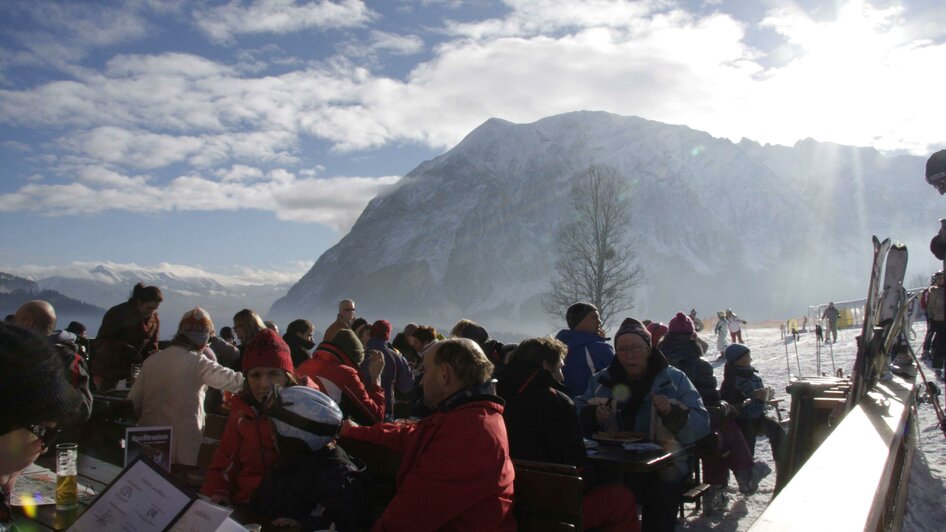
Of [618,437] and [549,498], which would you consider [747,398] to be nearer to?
[618,437]

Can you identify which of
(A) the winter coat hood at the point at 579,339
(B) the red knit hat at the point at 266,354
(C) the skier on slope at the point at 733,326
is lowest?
(C) the skier on slope at the point at 733,326

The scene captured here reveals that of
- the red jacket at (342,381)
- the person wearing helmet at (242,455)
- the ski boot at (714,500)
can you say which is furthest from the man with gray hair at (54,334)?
the ski boot at (714,500)

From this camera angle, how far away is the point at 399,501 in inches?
125

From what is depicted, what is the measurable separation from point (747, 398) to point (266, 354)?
5.40 meters

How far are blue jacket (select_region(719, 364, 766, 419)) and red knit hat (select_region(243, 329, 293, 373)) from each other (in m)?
5.12

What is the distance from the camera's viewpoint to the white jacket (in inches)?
205

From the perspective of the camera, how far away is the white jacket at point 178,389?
5.20 metres

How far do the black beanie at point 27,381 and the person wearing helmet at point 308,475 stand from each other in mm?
1633

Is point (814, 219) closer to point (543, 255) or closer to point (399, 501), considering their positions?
point (543, 255)

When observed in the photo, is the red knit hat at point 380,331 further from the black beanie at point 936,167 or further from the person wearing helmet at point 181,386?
the black beanie at point 936,167

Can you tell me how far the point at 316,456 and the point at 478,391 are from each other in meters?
0.89

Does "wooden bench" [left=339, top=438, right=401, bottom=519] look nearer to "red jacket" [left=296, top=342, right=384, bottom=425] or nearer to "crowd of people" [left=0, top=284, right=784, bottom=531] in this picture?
"crowd of people" [left=0, top=284, right=784, bottom=531]

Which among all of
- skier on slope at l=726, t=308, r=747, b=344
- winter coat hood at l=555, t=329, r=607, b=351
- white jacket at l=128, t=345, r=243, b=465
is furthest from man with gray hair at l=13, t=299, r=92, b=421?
skier on slope at l=726, t=308, r=747, b=344

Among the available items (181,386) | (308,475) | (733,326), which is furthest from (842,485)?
(733,326)
